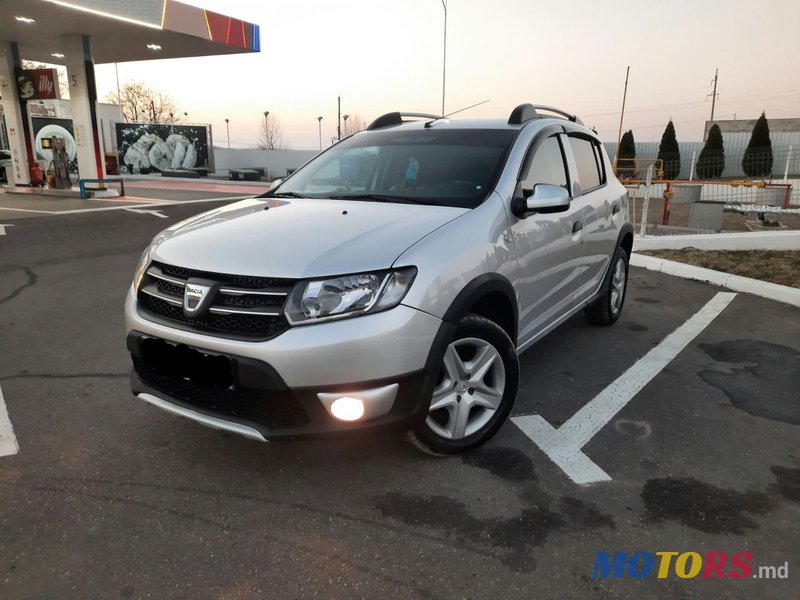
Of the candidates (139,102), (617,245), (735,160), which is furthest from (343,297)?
(139,102)

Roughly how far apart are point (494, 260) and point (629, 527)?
1.41 meters

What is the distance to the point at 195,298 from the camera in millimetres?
2615

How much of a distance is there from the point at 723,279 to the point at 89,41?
1875 centimetres

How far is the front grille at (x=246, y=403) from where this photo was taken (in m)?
2.50

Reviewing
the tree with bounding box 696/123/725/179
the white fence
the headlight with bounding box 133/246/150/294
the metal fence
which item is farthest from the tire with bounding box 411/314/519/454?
the white fence

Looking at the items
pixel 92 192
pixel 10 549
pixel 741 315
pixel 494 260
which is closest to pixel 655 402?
pixel 494 260

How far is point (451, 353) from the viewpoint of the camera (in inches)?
111

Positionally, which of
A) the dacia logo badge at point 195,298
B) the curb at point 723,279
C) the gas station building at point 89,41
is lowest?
the curb at point 723,279

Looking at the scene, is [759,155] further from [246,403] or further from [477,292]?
[246,403]

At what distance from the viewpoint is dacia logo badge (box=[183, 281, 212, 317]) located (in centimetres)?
258

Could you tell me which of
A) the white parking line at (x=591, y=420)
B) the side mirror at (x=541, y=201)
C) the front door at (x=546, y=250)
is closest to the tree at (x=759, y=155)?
the white parking line at (x=591, y=420)

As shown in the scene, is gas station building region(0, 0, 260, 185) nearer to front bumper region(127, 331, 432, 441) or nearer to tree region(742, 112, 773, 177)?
front bumper region(127, 331, 432, 441)

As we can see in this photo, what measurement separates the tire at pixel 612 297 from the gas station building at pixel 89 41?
1450 cm

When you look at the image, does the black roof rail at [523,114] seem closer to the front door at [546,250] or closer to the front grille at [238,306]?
the front door at [546,250]
